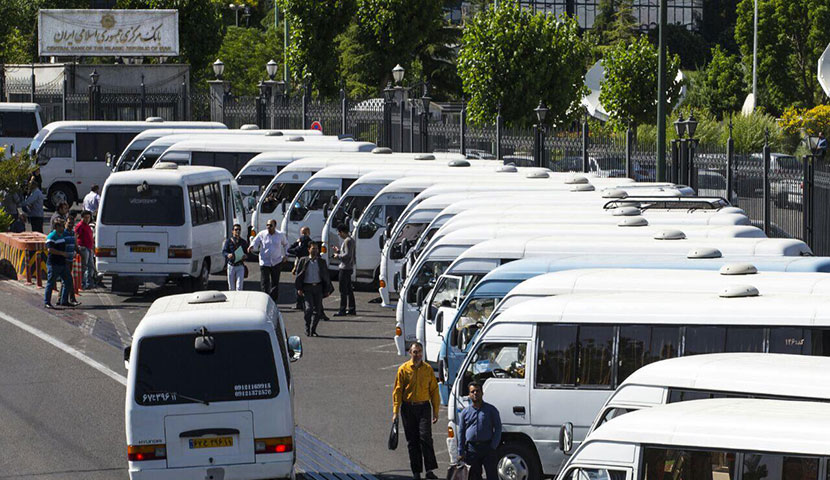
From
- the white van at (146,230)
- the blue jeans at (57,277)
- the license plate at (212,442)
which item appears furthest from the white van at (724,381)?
the blue jeans at (57,277)

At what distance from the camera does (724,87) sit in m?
82.2

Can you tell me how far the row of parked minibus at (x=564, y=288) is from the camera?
871cm

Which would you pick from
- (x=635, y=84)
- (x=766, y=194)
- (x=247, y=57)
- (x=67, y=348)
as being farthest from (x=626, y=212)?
(x=247, y=57)

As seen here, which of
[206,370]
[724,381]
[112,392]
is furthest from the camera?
[112,392]

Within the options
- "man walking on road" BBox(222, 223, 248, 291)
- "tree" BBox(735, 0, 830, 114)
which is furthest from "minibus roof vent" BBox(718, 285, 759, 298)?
"tree" BBox(735, 0, 830, 114)

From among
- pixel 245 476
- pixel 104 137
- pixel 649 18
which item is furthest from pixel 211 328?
pixel 649 18

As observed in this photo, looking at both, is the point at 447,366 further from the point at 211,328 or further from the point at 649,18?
the point at 649,18

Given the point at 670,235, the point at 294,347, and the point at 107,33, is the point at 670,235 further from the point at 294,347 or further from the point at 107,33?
the point at 107,33

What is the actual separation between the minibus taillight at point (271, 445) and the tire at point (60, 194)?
97.7ft

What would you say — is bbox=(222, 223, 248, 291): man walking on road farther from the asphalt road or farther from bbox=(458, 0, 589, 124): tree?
bbox=(458, 0, 589, 124): tree

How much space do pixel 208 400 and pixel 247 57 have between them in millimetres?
64385

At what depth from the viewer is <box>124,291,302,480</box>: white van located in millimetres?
12969

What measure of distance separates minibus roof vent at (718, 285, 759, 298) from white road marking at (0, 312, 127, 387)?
937cm

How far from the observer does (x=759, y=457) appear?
809cm
